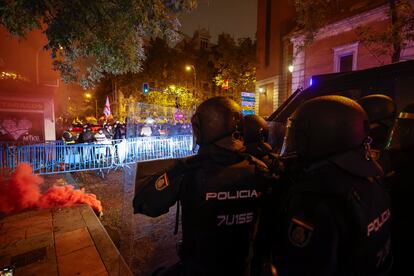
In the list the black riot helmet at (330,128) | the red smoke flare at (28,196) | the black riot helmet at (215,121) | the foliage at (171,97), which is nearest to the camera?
the black riot helmet at (330,128)

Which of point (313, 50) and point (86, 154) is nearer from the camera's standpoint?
point (86, 154)

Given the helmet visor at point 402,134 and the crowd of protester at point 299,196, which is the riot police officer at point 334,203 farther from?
the helmet visor at point 402,134

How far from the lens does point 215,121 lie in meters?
1.81

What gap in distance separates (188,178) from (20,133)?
14.5 m

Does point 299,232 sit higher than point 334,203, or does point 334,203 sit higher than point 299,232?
point 334,203

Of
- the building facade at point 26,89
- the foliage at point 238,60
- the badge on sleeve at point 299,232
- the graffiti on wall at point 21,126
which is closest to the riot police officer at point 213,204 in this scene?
the badge on sleeve at point 299,232

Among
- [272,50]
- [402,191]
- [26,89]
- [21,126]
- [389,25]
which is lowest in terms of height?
[402,191]

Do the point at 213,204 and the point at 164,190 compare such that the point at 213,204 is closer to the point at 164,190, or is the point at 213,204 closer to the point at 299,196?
the point at 164,190

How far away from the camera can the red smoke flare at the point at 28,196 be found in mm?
5051

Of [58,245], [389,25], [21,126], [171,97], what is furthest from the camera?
[171,97]

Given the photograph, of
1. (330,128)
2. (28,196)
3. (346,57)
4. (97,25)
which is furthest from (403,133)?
(346,57)

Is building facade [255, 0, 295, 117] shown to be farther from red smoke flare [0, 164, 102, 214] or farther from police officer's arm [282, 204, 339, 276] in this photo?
police officer's arm [282, 204, 339, 276]

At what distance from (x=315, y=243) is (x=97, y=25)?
552 centimetres

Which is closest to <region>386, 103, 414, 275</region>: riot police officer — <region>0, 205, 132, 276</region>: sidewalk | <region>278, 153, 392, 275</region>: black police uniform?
<region>278, 153, 392, 275</region>: black police uniform
